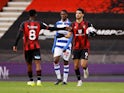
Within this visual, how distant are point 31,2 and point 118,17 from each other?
3.34 metres

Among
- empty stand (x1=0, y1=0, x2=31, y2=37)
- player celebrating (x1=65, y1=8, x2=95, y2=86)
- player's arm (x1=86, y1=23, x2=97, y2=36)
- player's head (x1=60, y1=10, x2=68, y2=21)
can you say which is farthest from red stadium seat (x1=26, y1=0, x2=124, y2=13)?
player's arm (x1=86, y1=23, x2=97, y2=36)

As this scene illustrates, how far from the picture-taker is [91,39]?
72.9 feet

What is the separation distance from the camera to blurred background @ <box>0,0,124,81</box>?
2147 centimetres

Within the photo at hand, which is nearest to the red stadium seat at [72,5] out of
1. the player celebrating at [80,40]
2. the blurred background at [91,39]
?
the blurred background at [91,39]

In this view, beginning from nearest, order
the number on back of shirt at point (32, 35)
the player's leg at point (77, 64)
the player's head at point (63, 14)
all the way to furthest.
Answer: the player's leg at point (77, 64) < the number on back of shirt at point (32, 35) < the player's head at point (63, 14)

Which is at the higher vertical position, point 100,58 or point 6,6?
point 6,6

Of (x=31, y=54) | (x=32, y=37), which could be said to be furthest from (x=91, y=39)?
(x=32, y=37)

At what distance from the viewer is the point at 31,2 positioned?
22.7 meters

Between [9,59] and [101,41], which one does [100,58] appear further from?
[9,59]

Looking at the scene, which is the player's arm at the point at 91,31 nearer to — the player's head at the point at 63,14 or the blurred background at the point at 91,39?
the player's head at the point at 63,14

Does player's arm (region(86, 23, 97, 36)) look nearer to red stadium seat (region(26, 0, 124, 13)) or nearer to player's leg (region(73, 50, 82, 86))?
player's leg (region(73, 50, 82, 86))

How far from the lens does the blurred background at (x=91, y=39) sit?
→ 21469mm

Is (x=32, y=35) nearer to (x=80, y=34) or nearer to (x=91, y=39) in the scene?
(x=80, y=34)

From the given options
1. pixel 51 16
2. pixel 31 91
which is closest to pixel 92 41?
pixel 51 16
